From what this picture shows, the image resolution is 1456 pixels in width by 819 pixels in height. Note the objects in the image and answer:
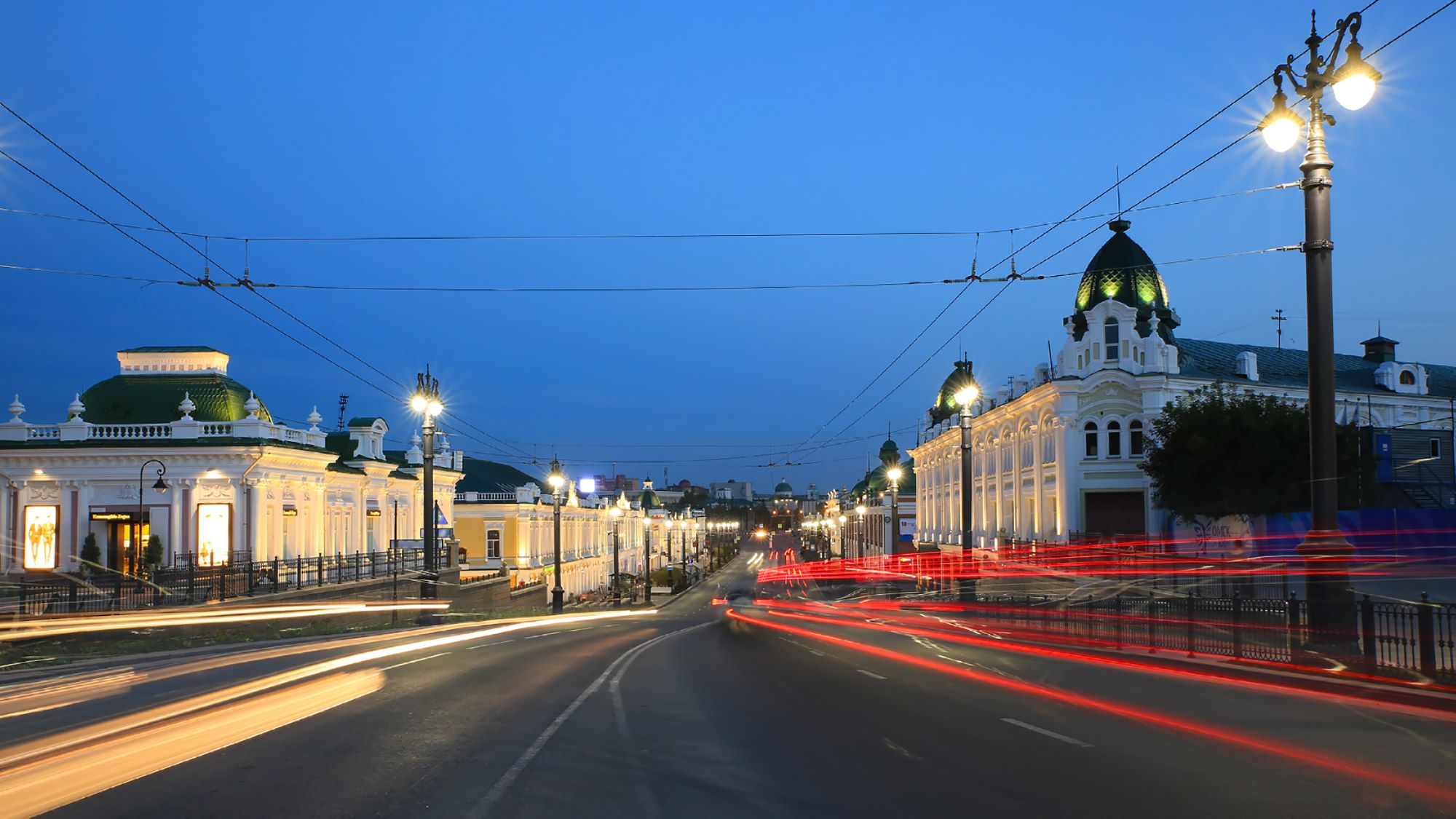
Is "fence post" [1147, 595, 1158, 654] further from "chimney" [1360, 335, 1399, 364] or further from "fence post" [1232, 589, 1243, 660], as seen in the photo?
"chimney" [1360, 335, 1399, 364]

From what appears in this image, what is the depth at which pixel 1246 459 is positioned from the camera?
3750cm

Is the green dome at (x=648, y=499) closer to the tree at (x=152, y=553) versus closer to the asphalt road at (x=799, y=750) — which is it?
the tree at (x=152, y=553)

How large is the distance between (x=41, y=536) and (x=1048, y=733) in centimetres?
4278

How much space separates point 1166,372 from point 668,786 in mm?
43871

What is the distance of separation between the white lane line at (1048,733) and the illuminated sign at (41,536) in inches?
1626

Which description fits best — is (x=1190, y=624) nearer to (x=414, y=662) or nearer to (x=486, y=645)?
(x=414, y=662)

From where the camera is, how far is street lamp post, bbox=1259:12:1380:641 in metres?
13.9

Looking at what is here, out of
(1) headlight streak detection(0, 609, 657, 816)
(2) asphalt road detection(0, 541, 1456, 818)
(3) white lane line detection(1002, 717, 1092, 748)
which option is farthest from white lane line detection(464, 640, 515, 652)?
(3) white lane line detection(1002, 717, 1092, 748)

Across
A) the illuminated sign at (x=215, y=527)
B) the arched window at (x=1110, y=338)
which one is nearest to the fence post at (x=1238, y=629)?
the arched window at (x=1110, y=338)

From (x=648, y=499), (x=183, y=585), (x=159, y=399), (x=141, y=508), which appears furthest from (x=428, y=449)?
(x=648, y=499)

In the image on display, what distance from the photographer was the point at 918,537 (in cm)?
8269

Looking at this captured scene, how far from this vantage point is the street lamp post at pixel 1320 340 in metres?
13.9

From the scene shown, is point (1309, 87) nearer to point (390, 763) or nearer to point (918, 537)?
point (390, 763)

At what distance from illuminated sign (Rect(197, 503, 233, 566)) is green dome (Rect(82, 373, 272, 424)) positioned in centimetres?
371
